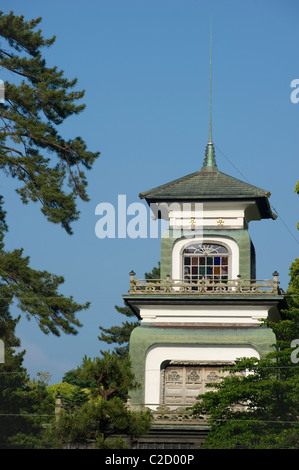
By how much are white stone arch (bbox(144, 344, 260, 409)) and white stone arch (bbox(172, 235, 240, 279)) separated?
119 inches

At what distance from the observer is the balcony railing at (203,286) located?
37688 mm

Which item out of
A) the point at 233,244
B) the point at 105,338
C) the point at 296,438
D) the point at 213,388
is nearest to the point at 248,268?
the point at 233,244

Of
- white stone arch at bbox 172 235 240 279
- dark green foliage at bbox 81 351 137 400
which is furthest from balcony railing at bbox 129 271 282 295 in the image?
dark green foliage at bbox 81 351 137 400

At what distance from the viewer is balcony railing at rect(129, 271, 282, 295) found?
3769cm

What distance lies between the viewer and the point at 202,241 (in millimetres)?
39594

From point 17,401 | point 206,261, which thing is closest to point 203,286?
point 206,261

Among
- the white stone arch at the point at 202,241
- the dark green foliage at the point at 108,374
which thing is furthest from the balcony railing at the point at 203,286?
the dark green foliage at the point at 108,374

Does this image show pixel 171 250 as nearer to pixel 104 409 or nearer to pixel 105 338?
pixel 104 409

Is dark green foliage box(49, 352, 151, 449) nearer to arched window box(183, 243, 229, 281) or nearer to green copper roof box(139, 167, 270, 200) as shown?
arched window box(183, 243, 229, 281)

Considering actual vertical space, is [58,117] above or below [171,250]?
above

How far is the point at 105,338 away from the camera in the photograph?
5641 centimetres
